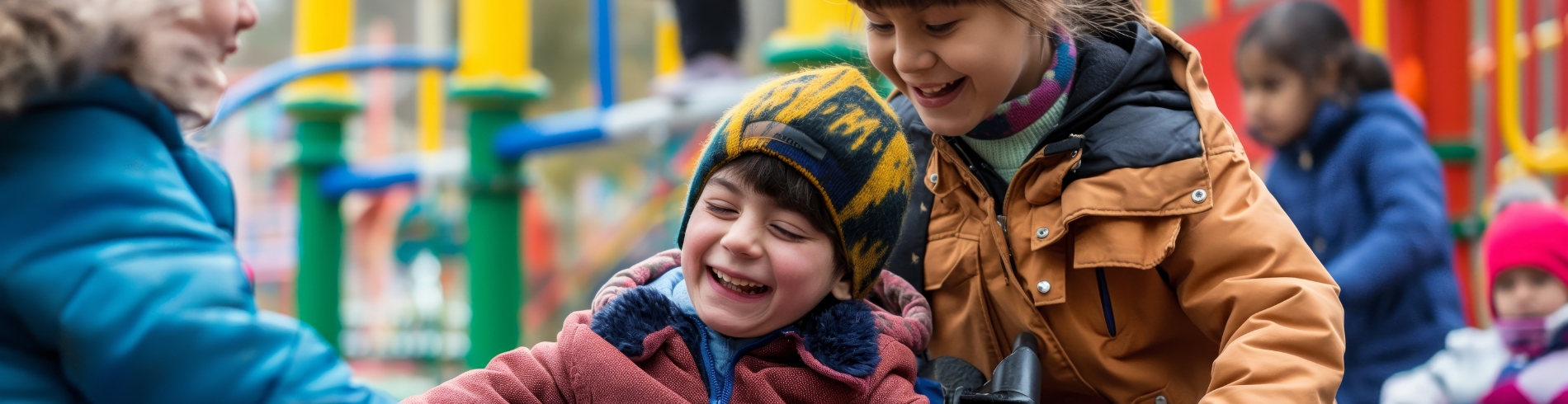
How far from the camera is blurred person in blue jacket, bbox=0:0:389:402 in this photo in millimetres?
1294

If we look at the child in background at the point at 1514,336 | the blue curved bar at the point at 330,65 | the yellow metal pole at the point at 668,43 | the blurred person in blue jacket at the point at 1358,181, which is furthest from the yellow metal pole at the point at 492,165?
the child in background at the point at 1514,336

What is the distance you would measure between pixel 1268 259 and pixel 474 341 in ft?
13.6

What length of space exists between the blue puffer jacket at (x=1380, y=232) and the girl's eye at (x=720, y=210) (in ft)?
6.42

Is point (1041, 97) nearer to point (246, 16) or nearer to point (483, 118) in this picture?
point (246, 16)

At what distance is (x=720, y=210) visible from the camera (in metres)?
1.53

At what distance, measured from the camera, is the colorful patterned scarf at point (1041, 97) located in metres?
1.71

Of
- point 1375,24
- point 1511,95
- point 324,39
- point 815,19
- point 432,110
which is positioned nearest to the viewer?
point 815,19

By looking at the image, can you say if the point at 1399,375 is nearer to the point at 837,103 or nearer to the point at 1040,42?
the point at 1040,42

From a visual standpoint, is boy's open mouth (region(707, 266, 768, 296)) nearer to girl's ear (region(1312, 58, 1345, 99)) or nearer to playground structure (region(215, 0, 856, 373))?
girl's ear (region(1312, 58, 1345, 99))

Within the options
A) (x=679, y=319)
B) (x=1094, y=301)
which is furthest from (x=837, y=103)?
(x=1094, y=301)

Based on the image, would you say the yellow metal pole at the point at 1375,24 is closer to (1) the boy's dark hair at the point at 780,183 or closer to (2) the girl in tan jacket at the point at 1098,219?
(2) the girl in tan jacket at the point at 1098,219

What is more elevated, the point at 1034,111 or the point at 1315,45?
the point at 1034,111

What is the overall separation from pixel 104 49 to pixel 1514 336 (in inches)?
130

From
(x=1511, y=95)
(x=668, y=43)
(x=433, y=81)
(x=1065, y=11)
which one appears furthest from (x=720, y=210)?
(x=433, y=81)
